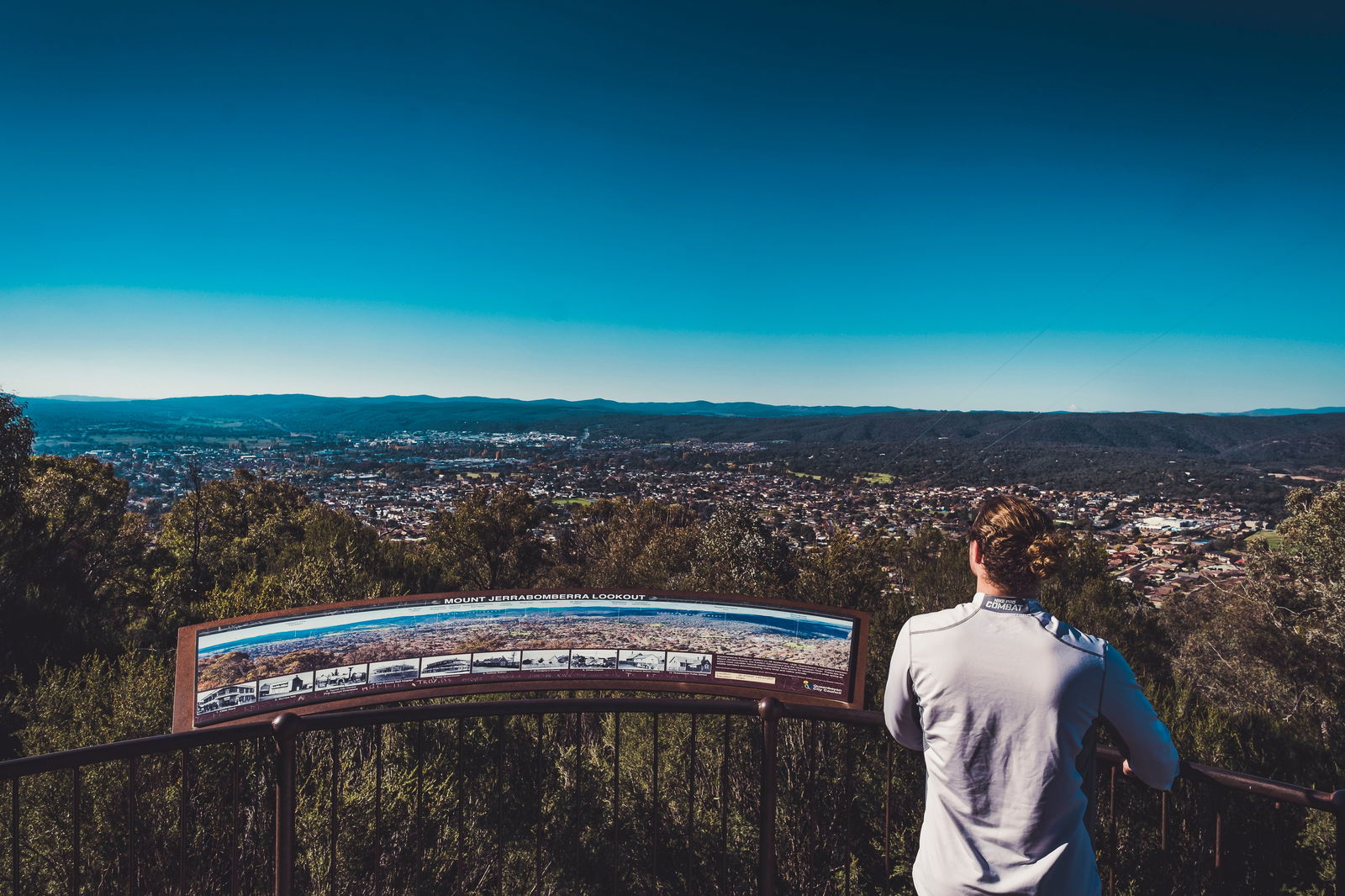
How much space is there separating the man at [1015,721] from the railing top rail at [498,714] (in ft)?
1.84

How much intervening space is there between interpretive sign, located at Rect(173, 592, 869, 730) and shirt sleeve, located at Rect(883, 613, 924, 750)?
4.91 ft

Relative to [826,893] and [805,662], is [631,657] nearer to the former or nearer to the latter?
[805,662]

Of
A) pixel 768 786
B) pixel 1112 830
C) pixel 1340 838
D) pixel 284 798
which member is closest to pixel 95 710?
pixel 284 798

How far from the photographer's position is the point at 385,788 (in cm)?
640

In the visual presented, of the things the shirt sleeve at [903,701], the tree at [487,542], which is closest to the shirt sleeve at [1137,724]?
the shirt sleeve at [903,701]

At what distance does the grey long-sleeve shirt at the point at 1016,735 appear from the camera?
1.55m

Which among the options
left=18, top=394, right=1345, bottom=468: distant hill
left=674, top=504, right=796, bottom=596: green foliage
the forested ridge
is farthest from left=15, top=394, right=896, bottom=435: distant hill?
left=674, top=504, right=796, bottom=596: green foliage

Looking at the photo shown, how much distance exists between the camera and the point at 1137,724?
5.25 ft

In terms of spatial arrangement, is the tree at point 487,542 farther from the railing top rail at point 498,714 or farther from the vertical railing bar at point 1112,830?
the vertical railing bar at point 1112,830

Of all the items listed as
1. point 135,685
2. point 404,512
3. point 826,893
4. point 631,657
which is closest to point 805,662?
point 631,657

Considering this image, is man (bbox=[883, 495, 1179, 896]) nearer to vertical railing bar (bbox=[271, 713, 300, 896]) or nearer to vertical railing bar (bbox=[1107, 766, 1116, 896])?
vertical railing bar (bbox=[1107, 766, 1116, 896])

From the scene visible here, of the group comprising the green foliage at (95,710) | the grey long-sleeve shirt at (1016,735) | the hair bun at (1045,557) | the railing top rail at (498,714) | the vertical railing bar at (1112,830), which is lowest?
the green foliage at (95,710)

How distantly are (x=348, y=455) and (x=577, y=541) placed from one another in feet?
152

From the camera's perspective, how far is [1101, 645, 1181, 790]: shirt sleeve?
157cm
